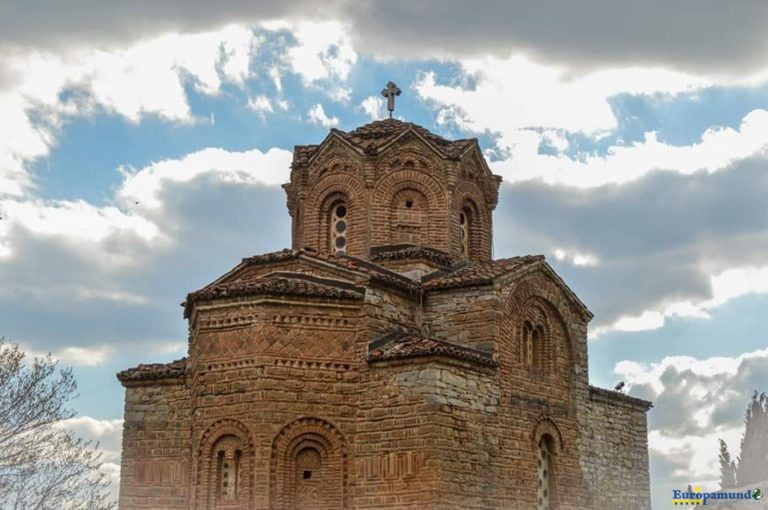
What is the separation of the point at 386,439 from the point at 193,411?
335 centimetres

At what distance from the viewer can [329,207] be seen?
2117 centimetres

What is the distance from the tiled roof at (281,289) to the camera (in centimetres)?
1602

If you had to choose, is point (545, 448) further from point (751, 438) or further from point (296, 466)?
point (751, 438)

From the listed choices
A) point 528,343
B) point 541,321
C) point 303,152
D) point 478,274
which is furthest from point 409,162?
point 528,343

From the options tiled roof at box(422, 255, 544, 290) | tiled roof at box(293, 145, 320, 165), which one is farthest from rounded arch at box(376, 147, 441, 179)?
tiled roof at box(422, 255, 544, 290)

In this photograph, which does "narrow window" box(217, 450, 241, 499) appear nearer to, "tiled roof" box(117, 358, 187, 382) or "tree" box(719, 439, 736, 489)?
"tiled roof" box(117, 358, 187, 382)

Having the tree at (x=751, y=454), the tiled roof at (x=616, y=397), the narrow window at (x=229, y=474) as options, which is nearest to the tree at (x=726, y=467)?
the tree at (x=751, y=454)

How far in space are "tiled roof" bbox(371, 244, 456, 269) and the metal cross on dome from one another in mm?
4167

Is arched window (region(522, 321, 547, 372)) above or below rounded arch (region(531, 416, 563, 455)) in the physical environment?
above

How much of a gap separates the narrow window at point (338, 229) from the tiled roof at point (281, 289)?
3.75 m

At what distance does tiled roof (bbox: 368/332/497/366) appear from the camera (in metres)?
15.7

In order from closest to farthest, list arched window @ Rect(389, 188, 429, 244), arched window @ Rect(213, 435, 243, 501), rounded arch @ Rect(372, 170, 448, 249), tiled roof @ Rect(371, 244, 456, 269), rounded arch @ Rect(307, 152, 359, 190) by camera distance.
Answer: arched window @ Rect(213, 435, 243, 501)
tiled roof @ Rect(371, 244, 456, 269)
rounded arch @ Rect(372, 170, 448, 249)
arched window @ Rect(389, 188, 429, 244)
rounded arch @ Rect(307, 152, 359, 190)

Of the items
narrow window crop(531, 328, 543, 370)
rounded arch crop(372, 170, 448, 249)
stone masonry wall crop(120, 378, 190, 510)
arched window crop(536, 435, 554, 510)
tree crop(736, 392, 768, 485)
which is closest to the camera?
stone masonry wall crop(120, 378, 190, 510)

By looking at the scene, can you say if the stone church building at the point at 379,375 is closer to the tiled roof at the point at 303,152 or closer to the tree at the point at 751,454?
the tiled roof at the point at 303,152
